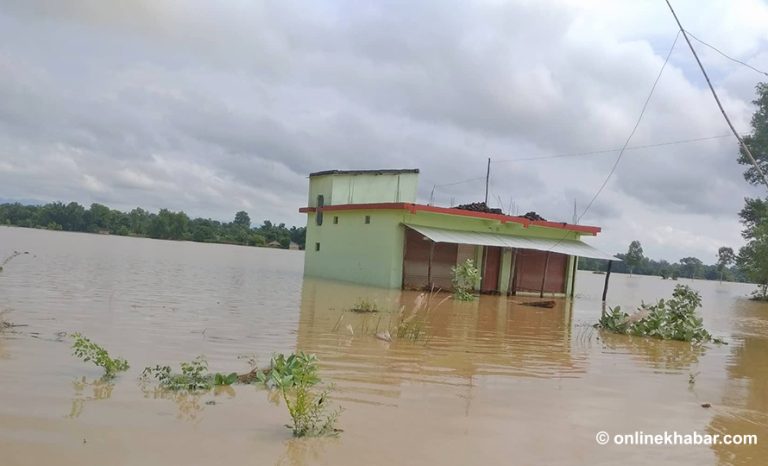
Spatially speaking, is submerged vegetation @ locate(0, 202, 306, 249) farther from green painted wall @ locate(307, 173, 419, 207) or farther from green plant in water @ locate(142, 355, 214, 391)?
green plant in water @ locate(142, 355, 214, 391)


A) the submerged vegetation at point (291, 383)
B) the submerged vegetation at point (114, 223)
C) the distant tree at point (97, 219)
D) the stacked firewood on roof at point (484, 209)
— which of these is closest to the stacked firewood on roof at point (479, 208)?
the stacked firewood on roof at point (484, 209)

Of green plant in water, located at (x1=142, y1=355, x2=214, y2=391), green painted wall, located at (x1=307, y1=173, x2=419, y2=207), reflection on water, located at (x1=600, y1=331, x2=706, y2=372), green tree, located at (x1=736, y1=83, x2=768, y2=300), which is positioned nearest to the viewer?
green plant in water, located at (x1=142, y1=355, x2=214, y2=391)

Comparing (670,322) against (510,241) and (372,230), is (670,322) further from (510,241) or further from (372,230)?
(372,230)

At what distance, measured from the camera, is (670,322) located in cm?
1235

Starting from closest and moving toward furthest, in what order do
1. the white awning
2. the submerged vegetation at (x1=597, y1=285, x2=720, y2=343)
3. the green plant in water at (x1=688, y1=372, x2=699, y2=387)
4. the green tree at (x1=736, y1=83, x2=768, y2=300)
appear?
the green plant in water at (x1=688, y1=372, x2=699, y2=387)
the submerged vegetation at (x1=597, y1=285, x2=720, y2=343)
the white awning
the green tree at (x1=736, y1=83, x2=768, y2=300)

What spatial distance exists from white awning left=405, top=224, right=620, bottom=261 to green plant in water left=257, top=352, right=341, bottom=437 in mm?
15212

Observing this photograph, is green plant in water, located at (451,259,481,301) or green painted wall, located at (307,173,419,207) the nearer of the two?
green plant in water, located at (451,259,481,301)

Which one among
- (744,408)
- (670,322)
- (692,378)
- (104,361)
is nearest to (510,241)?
(670,322)

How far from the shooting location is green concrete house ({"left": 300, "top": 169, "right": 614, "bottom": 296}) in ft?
72.5

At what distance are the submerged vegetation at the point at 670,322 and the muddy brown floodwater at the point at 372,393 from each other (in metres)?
0.57

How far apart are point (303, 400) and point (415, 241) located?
59.5ft

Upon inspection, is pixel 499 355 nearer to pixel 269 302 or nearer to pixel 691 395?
pixel 691 395

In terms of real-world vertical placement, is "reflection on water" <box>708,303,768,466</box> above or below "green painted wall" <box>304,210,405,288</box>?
below

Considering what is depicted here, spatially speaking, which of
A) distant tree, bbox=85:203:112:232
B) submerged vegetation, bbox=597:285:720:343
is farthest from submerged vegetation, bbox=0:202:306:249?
submerged vegetation, bbox=597:285:720:343
